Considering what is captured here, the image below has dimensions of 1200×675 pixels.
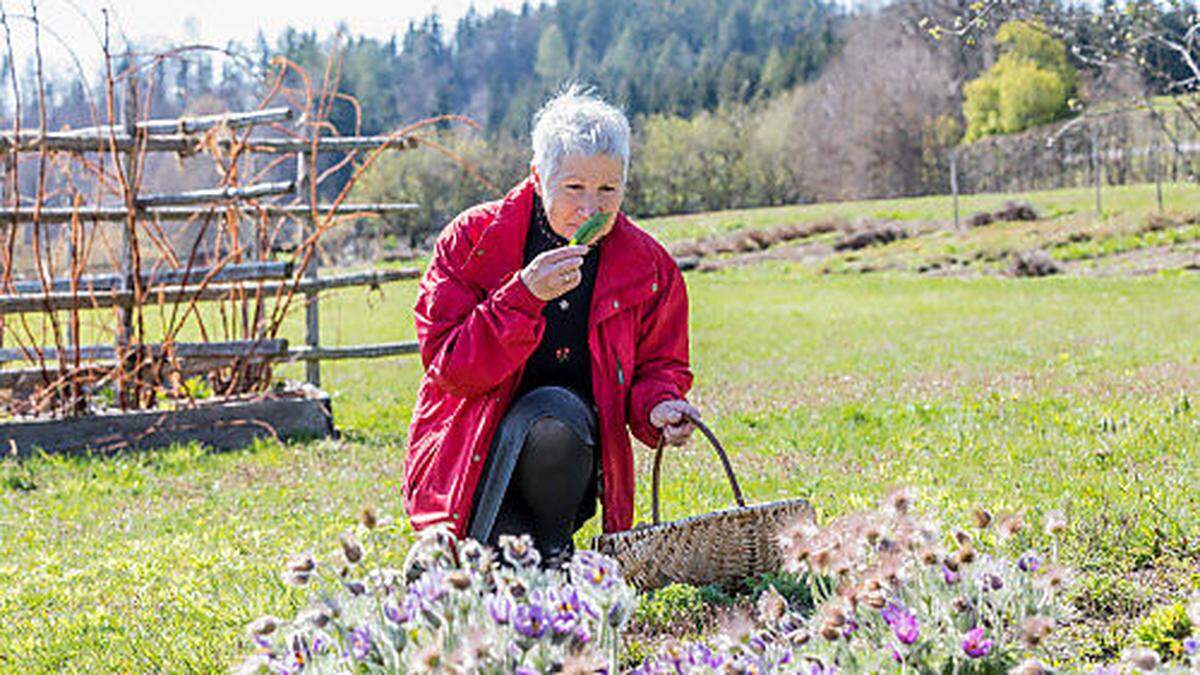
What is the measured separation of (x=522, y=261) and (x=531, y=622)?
1835mm

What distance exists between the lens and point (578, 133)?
3.32 m

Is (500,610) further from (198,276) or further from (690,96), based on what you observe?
(690,96)

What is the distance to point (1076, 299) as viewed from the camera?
19.2 m

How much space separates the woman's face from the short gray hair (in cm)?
2

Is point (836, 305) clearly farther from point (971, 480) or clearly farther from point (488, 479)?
point (488, 479)

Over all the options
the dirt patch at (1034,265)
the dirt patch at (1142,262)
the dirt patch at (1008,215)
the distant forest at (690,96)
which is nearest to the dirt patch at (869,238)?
the dirt patch at (1008,215)

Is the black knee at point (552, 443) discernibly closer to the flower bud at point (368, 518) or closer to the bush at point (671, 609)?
the bush at point (671, 609)

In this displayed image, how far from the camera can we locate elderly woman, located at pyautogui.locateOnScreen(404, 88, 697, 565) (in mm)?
3363

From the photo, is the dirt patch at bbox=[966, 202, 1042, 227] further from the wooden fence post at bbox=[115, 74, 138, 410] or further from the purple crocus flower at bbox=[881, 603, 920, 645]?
the purple crocus flower at bbox=[881, 603, 920, 645]

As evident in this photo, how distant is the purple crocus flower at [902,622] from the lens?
7.00 ft

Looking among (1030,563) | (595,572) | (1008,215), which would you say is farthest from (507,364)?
(1008,215)

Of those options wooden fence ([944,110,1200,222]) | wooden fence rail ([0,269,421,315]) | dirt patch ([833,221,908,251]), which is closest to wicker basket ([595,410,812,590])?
wooden fence rail ([0,269,421,315])

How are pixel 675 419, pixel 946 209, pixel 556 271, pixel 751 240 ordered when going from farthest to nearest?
pixel 946 209, pixel 751 240, pixel 675 419, pixel 556 271

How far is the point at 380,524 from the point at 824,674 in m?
0.79
